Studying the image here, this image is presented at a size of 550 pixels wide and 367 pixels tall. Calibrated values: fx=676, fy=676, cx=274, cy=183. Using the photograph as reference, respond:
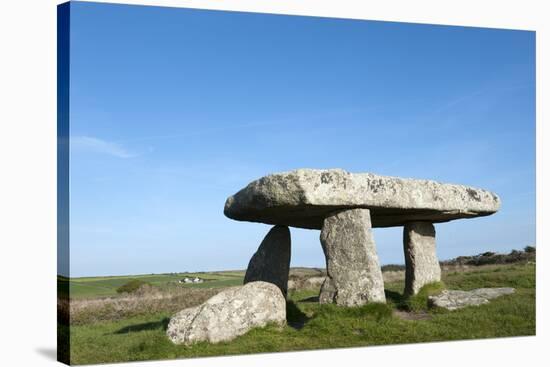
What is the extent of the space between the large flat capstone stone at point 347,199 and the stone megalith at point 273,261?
1.25 ft

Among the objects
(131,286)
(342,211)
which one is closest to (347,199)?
(342,211)

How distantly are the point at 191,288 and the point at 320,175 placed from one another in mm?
9666

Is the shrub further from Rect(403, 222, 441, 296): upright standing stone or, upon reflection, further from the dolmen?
Rect(403, 222, 441, 296): upright standing stone

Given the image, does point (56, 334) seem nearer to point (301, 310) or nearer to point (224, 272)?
point (301, 310)

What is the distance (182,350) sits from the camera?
32.8 feet

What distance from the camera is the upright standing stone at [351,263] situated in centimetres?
1169

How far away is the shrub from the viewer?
17794 mm

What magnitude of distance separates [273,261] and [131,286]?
665 cm

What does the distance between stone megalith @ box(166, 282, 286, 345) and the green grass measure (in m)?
0.14

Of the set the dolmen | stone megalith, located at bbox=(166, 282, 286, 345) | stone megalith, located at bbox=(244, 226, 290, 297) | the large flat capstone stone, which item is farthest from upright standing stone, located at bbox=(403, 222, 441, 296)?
stone megalith, located at bbox=(166, 282, 286, 345)

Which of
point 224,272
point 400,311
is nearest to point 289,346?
point 400,311

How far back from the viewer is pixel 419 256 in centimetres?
1448

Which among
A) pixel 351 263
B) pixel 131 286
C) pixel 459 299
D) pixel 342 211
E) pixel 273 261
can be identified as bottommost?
pixel 459 299

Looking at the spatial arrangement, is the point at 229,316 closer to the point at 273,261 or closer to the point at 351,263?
the point at 351,263
